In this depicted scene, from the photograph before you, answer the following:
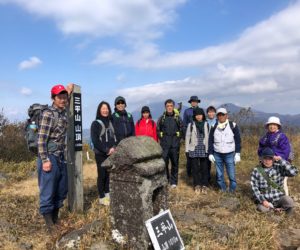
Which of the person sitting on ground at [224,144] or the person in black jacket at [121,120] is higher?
the person in black jacket at [121,120]

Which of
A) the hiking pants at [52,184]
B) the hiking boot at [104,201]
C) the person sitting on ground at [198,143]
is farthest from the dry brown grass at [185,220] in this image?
the person sitting on ground at [198,143]

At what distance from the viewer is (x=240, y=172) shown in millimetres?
10750

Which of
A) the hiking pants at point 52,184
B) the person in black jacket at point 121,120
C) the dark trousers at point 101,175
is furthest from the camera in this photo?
the person in black jacket at point 121,120

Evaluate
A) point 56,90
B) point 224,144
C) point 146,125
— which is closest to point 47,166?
point 56,90

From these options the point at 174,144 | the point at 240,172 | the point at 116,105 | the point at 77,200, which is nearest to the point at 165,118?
the point at 174,144

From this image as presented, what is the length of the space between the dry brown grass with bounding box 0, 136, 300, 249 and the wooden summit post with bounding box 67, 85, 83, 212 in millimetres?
256

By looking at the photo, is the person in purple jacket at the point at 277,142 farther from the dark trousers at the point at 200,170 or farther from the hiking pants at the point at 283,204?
the dark trousers at the point at 200,170

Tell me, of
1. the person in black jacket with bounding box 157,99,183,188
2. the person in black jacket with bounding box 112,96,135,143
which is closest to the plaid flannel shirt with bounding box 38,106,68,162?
the person in black jacket with bounding box 112,96,135,143

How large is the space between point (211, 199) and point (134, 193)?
3.66 metres

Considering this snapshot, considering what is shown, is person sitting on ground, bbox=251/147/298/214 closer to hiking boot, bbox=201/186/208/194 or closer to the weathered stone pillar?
hiking boot, bbox=201/186/208/194

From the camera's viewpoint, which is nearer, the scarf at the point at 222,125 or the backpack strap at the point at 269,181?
the backpack strap at the point at 269,181

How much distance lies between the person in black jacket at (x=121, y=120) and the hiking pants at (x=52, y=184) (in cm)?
218

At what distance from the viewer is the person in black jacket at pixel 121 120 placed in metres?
7.33

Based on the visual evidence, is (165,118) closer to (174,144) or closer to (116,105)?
(174,144)
